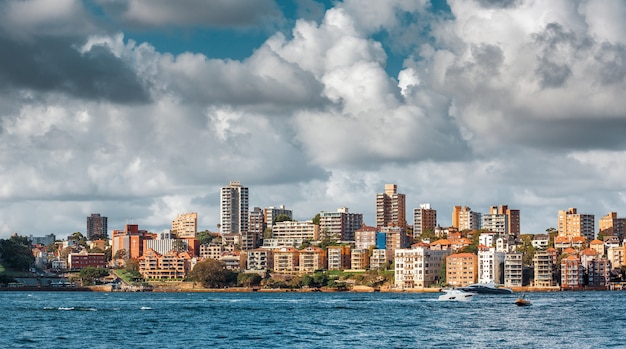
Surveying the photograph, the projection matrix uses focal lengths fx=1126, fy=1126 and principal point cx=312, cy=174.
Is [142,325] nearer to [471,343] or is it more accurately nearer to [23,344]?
[23,344]

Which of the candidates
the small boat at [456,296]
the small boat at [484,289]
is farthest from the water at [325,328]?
the small boat at [484,289]

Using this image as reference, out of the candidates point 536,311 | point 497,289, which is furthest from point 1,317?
point 497,289

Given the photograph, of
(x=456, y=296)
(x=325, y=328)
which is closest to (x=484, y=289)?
(x=456, y=296)

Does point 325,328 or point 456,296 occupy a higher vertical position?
point 325,328

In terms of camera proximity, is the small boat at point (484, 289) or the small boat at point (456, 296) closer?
the small boat at point (456, 296)

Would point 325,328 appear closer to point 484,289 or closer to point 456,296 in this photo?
point 456,296

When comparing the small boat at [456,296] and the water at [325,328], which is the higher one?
the water at [325,328]

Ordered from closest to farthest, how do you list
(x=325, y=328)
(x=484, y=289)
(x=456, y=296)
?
(x=325, y=328)
(x=456, y=296)
(x=484, y=289)

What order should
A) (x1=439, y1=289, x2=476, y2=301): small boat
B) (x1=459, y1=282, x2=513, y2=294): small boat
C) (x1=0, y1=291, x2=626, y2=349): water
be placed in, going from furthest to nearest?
(x1=459, y1=282, x2=513, y2=294): small boat → (x1=439, y1=289, x2=476, y2=301): small boat → (x1=0, y1=291, x2=626, y2=349): water

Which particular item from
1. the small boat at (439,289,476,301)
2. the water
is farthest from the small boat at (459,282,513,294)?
the water

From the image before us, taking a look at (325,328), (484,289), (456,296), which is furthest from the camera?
(484,289)

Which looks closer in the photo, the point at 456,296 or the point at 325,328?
the point at 325,328

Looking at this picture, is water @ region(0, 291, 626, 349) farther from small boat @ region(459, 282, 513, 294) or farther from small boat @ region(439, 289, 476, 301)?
small boat @ region(459, 282, 513, 294)

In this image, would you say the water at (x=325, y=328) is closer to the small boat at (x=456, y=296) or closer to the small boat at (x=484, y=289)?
the small boat at (x=456, y=296)
